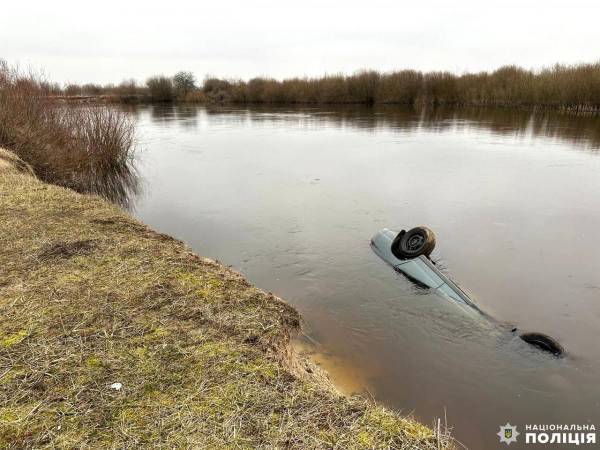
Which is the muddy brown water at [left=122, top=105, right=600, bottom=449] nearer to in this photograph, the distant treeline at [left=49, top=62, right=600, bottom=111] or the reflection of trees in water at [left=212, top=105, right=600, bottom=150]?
the reflection of trees in water at [left=212, top=105, right=600, bottom=150]

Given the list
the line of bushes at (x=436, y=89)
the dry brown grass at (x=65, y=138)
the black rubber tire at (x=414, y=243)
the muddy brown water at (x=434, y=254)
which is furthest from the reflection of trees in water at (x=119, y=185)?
the line of bushes at (x=436, y=89)

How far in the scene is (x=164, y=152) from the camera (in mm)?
18469

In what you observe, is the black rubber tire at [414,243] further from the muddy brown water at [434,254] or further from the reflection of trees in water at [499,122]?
the reflection of trees in water at [499,122]

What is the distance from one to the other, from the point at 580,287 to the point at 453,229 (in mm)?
2810

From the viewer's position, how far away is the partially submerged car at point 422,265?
195 inches

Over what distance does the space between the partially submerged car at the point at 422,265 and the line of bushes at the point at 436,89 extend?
2847 centimetres

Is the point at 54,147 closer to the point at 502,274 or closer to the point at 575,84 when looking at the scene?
the point at 502,274

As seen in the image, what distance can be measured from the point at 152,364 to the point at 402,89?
42355 millimetres

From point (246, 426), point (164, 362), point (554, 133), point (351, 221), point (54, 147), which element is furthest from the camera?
point (554, 133)

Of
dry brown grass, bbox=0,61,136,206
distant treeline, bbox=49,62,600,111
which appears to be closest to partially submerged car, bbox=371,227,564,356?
dry brown grass, bbox=0,61,136,206

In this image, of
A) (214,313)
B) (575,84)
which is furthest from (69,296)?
(575,84)

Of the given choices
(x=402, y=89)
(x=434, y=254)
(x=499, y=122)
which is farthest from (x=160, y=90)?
(x=434, y=254)

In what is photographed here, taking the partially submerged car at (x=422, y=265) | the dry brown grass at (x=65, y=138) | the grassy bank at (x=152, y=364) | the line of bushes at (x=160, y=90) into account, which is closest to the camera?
the grassy bank at (x=152, y=364)

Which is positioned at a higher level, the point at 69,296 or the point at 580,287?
the point at 69,296
